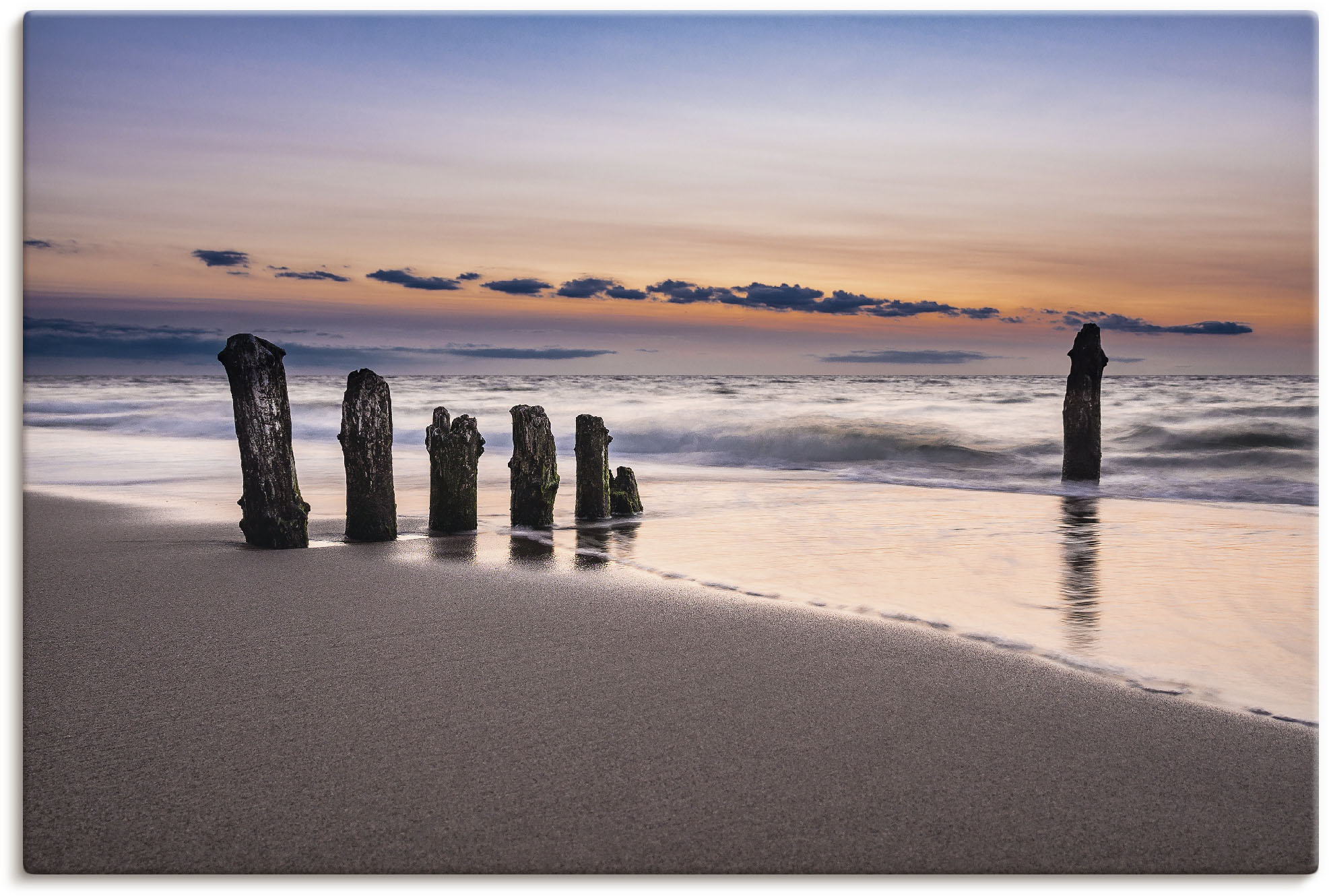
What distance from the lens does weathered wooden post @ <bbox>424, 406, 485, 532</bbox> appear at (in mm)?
6789

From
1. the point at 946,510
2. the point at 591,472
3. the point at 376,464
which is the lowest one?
the point at 946,510

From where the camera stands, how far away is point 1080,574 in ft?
18.5

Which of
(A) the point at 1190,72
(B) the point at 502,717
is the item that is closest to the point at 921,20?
(A) the point at 1190,72

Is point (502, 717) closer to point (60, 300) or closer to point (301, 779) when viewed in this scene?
point (301, 779)

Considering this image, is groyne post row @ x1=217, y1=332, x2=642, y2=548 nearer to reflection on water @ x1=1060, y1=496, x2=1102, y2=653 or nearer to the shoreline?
the shoreline

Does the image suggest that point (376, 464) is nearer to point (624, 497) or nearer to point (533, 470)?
point (533, 470)

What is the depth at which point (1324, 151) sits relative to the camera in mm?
3213

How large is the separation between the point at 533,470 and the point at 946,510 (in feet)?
12.3

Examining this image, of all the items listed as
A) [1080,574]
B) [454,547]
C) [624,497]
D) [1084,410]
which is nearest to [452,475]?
[454,547]

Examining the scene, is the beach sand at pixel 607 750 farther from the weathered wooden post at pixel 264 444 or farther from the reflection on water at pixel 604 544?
the weathered wooden post at pixel 264 444

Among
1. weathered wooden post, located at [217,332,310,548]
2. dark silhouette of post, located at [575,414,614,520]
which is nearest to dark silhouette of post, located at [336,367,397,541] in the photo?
weathered wooden post, located at [217,332,310,548]

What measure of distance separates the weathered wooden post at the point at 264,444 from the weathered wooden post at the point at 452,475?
1.08 metres

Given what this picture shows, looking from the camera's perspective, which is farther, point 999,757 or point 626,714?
point 626,714

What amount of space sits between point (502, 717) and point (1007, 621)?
8.12ft
